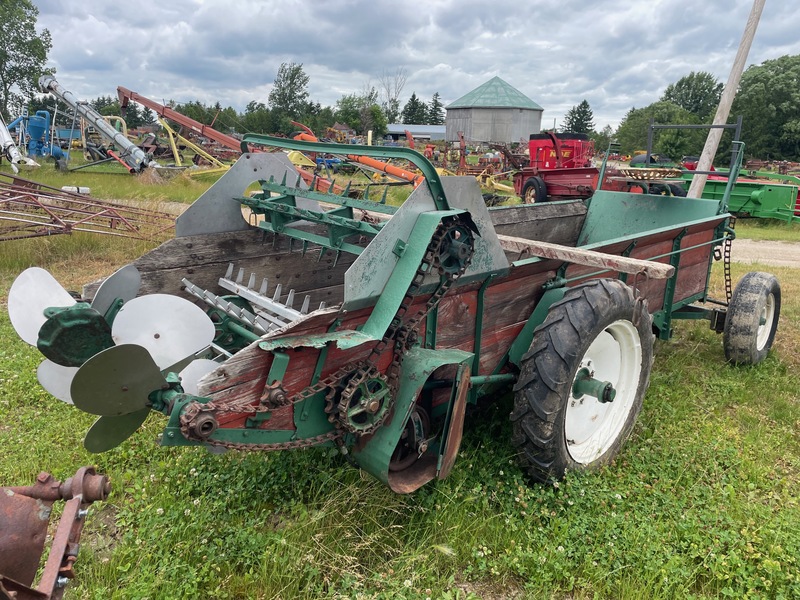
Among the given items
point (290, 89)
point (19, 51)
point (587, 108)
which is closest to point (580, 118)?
point (587, 108)

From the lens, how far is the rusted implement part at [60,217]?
22.2ft

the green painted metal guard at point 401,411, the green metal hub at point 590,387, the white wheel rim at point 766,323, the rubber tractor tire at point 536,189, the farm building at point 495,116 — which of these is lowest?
the farm building at point 495,116

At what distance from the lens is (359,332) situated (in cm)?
217

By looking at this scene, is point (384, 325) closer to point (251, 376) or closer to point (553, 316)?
point (251, 376)

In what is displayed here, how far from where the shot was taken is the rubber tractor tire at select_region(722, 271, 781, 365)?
179 inches

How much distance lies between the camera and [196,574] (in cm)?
232

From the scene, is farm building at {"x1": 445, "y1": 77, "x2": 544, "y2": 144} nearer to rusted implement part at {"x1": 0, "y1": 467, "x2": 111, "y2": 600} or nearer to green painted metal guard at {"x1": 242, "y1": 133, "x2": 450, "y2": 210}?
green painted metal guard at {"x1": 242, "y1": 133, "x2": 450, "y2": 210}

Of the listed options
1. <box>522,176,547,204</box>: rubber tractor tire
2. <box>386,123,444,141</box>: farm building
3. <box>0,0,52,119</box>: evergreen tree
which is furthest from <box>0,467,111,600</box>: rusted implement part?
<box>386,123,444,141</box>: farm building

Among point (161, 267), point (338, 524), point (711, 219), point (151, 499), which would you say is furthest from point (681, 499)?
point (161, 267)

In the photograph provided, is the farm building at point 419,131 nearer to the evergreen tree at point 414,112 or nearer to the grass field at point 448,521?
the evergreen tree at point 414,112

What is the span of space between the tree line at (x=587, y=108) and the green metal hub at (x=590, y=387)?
1144 cm

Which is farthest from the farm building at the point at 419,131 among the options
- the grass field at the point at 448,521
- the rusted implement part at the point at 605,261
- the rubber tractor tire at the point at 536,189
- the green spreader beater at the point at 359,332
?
the rusted implement part at the point at 605,261

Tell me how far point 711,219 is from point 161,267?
156 inches

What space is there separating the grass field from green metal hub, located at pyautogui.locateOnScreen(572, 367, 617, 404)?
44 cm
